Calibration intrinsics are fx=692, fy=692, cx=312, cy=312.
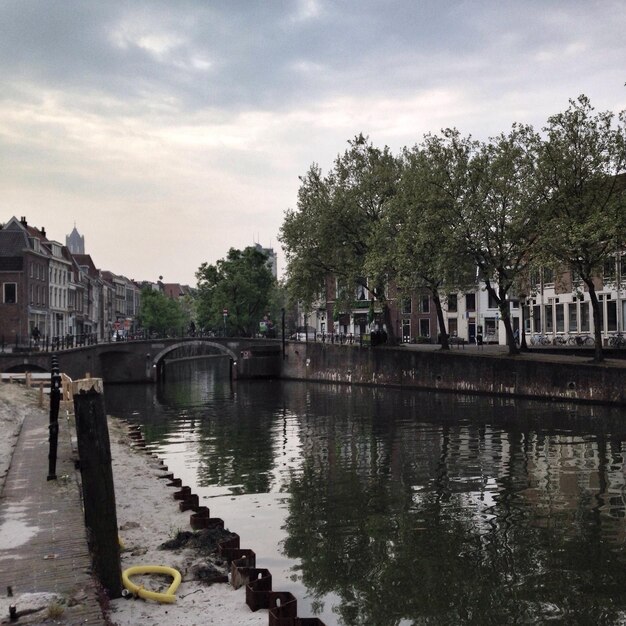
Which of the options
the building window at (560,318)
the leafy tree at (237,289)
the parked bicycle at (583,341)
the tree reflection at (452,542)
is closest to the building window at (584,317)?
the building window at (560,318)

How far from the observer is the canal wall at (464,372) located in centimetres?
3619

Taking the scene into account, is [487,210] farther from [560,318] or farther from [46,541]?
[46,541]

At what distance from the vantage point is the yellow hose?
922 cm

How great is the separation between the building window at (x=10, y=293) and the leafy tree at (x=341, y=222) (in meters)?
30.8

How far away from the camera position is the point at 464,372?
147ft

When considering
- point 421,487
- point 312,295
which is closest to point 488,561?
point 421,487

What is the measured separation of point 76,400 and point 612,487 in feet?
47.0

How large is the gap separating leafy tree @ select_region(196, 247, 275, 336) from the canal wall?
90.3ft

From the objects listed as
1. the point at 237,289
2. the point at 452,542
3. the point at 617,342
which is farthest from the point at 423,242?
the point at 237,289

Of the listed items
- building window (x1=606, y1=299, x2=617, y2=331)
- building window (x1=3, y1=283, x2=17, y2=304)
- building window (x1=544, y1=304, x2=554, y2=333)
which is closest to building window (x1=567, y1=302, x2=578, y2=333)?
building window (x1=544, y1=304, x2=554, y2=333)

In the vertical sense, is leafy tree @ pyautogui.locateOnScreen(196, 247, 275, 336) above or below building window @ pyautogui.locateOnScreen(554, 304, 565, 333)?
above

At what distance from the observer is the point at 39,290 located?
75.1 metres

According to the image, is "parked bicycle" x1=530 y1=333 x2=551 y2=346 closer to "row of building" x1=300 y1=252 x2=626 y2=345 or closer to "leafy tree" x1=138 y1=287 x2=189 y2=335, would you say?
"row of building" x1=300 y1=252 x2=626 y2=345

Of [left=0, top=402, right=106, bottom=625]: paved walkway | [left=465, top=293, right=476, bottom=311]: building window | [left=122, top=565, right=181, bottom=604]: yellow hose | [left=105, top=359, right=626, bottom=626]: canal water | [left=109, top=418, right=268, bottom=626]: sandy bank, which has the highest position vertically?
[left=465, top=293, right=476, bottom=311]: building window
